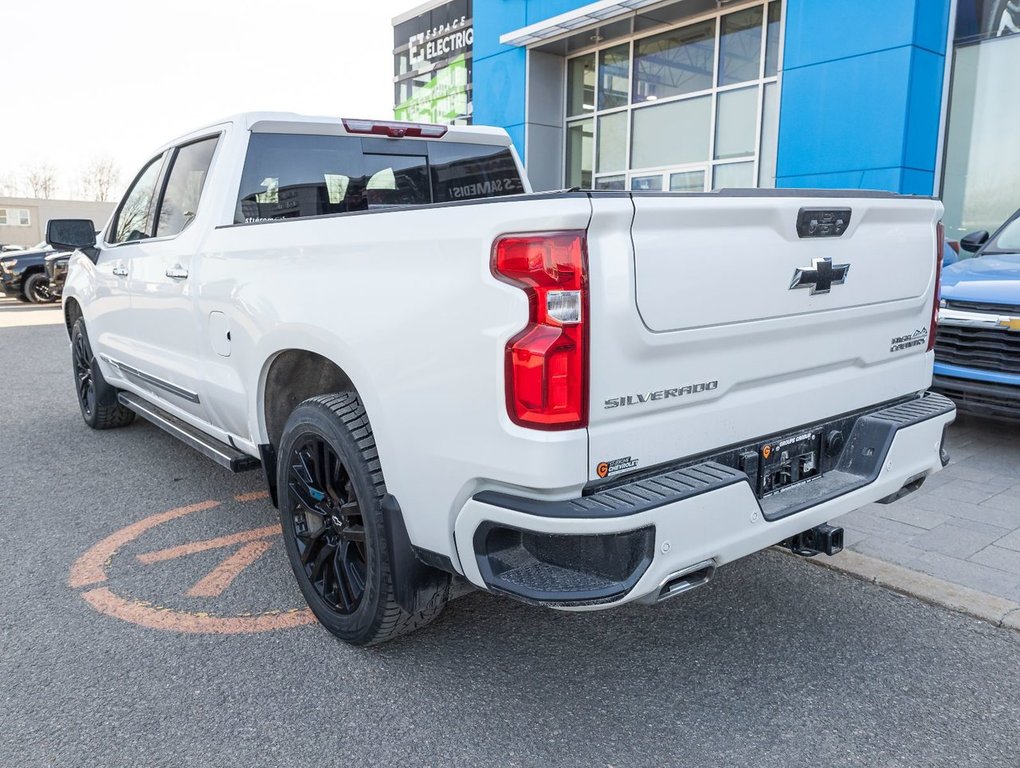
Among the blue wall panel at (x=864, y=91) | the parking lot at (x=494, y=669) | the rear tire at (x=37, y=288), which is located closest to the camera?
the parking lot at (x=494, y=669)

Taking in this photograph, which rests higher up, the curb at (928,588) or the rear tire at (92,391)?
the rear tire at (92,391)

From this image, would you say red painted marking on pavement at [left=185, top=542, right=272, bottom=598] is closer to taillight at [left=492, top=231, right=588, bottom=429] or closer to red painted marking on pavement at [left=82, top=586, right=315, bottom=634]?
red painted marking on pavement at [left=82, top=586, right=315, bottom=634]

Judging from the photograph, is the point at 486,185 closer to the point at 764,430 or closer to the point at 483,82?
the point at 764,430

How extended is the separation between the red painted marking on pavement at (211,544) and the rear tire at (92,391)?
→ 2439 millimetres

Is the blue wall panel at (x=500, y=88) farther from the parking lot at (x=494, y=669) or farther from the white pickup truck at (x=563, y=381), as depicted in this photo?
the parking lot at (x=494, y=669)

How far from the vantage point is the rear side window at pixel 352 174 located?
13.0ft

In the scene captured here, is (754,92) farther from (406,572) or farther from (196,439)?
(406,572)

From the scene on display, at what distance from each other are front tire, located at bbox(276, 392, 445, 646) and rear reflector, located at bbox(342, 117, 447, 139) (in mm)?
1761

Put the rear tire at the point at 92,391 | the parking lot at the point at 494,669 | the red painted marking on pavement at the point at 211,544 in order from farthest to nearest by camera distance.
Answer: the rear tire at the point at 92,391 < the red painted marking on pavement at the point at 211,544 < the parking lot at the point at 494,669

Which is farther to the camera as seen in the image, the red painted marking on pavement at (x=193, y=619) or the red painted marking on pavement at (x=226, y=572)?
the red painted marking on pavement at (x=226, y=572)

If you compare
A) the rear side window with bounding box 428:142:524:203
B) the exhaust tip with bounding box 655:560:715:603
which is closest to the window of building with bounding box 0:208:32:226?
the rear side window with bounding box 428:142:524:203

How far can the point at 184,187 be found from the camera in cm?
441

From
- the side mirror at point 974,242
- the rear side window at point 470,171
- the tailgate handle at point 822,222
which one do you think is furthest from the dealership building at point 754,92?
the tailgate handle at point 822,222

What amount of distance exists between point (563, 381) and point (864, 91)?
963cm
